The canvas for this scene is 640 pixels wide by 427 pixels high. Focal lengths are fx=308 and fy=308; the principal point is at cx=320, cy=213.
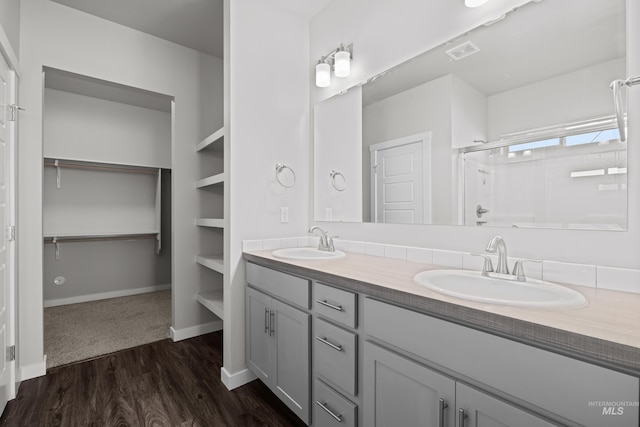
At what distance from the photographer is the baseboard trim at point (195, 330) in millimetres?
2699

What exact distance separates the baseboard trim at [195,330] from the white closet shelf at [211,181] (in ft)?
4.22

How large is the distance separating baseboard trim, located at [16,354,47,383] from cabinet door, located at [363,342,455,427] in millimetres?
2306

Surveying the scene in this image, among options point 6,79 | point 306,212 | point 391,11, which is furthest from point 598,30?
point 6,79

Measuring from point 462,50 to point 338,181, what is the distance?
1.07 m

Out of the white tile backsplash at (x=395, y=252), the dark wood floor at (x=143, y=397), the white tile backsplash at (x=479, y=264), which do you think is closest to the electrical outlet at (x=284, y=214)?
the white tile backsplash at (x=479, y=264)

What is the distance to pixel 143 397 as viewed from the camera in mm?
1889

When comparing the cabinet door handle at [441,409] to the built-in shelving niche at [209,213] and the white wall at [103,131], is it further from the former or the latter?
the white wall at [103,131]

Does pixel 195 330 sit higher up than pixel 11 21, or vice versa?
pixel 11 21

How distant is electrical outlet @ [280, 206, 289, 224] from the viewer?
7.47ft

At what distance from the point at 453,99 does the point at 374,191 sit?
2.25ft

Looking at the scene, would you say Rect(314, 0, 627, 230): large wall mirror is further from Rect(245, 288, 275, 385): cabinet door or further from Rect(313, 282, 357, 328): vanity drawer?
Rect(245, 288, 275, 385): cabinet door

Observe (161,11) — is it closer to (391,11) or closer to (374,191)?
(391,11)

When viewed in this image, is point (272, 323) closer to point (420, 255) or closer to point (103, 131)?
point (420, 255)

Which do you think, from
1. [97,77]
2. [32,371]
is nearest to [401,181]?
[97,77]
